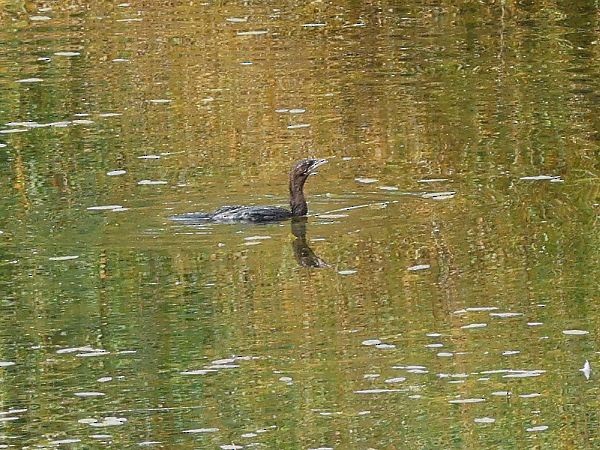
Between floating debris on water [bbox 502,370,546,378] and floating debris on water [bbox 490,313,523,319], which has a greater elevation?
floating debris on water [bbox 490,313,523,319]

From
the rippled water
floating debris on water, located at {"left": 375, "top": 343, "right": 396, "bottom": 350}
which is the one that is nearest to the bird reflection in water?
the rippled water

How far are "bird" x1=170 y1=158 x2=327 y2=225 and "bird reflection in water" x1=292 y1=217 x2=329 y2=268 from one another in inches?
4.6

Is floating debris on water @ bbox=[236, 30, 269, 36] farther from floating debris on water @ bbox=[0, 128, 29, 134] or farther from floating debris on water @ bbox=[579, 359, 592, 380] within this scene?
floating debris on water @ bbox=[579, 359, 592, 380]

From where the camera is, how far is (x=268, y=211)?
1388 cm

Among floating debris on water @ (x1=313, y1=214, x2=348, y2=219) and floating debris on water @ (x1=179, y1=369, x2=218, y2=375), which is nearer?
floating debris on water @ (x1=179, y1=369, x2=218, y2=375)

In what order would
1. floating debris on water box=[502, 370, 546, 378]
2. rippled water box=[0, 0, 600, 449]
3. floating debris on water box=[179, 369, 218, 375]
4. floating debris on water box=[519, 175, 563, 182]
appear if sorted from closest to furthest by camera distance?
A: rippled water box=[0, 0, 600, 449] < floating debris on water box=[502, 370, 546, 378] < floating debris on water box=[179, 369, 218, 375] < floating debris on water box=[519, 175, 563, 182]

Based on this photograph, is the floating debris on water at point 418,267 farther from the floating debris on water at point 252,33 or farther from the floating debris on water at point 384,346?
the floating debris on water at point 252,33

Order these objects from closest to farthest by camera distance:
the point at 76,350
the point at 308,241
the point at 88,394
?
the point at 88,394 < the point at 76,350 < the point at 308,241

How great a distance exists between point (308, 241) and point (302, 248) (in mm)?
161

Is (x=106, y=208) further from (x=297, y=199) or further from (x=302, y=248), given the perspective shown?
(x=302, y=248)

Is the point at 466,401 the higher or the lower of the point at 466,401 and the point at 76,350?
the lower

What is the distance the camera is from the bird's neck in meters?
13.9

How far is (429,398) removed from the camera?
30.6ft

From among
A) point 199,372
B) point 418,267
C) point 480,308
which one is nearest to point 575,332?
point 480,308
